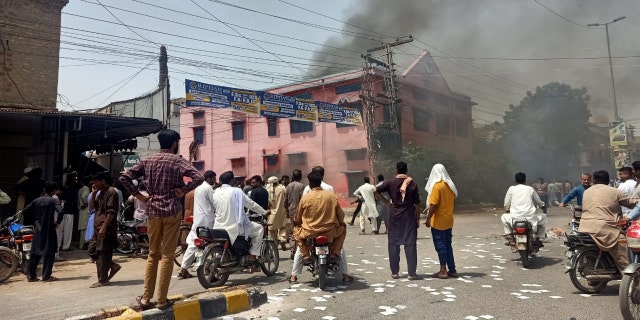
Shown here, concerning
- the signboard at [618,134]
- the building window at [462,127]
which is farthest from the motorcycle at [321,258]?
the building window at [462,127]

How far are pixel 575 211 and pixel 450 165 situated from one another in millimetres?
17194

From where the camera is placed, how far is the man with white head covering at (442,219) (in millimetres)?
6105

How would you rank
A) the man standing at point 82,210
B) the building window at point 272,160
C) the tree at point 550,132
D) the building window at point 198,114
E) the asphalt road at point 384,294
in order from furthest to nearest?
the tree at point 550,132 → the building window at point 198,114 → the building window at point 272,160 → the man standing at point 82,210 → the asphalt road at point 384,294

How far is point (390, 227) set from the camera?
20.1 feet

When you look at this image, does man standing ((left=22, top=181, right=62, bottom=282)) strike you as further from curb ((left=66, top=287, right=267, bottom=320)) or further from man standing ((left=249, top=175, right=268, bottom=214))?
man standing ((left=249, top=175, right=268, bottom=214))

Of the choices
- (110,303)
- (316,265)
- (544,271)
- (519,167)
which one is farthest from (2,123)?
(519,167)

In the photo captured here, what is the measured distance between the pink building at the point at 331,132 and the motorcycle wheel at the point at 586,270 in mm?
19228

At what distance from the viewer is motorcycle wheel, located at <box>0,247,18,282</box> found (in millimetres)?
6567

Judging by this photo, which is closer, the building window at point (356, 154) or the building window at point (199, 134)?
the building window at point (356, 154)

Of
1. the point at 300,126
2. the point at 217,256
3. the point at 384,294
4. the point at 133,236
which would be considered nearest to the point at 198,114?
the point at 300,126

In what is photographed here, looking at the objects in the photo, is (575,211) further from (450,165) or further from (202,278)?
(450,165)

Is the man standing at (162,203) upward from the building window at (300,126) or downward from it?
downward

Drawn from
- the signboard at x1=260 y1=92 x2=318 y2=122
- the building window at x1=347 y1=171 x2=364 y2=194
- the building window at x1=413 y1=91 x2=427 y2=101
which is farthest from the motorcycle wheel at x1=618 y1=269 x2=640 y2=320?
the building window at x1=413 y1=91 x2=427 y2=101

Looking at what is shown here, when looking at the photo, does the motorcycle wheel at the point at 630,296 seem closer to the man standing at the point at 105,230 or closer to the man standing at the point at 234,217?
the man standing at the point at 234,217
